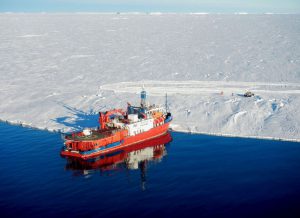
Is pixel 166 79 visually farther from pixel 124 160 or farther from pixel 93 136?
pixel 124 160

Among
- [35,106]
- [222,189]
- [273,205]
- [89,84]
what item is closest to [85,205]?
[222,189]

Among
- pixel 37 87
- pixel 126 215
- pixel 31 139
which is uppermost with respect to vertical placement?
pixel 37 87

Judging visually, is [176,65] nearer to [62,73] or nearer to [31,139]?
[62,73]

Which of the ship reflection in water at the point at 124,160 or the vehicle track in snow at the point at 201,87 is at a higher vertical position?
the vehicle track in snow at the point at 201,87

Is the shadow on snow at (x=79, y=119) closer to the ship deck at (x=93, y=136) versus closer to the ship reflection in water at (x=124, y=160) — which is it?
the ship deck at (x=93, y=136)

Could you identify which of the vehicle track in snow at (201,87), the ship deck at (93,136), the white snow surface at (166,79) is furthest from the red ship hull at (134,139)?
the vehicle track in snow at (201,87)

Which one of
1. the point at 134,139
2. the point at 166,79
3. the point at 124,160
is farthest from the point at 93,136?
the point at 166,79
